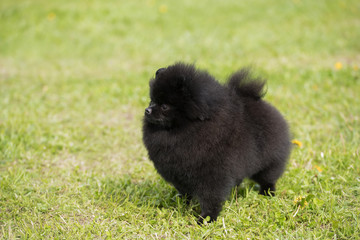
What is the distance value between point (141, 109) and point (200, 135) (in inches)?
119

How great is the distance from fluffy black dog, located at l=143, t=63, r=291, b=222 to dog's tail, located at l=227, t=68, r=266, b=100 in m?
0.18

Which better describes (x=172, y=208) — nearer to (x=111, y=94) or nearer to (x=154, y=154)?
(x=154, y=154)

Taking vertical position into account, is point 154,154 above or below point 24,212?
above

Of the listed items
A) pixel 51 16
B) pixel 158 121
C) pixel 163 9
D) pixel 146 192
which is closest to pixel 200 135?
pixel 158 121

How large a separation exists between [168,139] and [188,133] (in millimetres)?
182

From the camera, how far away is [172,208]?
359 centimetres

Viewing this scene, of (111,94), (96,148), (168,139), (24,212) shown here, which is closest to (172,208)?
(168,139)

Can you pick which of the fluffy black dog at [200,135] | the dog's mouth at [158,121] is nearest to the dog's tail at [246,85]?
the fluffy black dog at [200,135]

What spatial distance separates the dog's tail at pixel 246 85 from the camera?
3.57 meters

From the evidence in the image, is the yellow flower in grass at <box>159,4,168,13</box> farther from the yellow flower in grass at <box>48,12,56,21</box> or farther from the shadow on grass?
the shadow on grass

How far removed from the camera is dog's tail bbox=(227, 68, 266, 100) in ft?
11.7

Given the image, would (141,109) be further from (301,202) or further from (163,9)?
(163,9)

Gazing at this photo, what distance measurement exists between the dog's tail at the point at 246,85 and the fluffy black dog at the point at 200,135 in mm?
178

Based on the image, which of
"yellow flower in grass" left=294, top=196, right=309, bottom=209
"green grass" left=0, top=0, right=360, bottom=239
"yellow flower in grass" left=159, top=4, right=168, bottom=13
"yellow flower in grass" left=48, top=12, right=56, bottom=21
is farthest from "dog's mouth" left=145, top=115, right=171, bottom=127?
"yellow flower in grass" left=48, top=12, right=56, bottom=21
